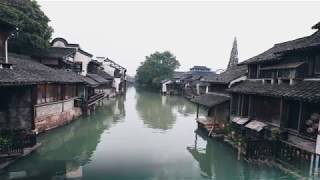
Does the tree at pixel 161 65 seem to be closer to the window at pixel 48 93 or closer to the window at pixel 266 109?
the window at pixel 48 93

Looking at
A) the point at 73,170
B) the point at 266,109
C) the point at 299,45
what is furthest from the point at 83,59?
the point at 299,45

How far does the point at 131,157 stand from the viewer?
15250 millimetres

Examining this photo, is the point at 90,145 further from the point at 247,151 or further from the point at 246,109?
the point at 246,109

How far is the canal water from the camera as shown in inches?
485

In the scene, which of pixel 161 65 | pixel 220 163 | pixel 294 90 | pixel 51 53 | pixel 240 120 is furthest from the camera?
pixel 161 65

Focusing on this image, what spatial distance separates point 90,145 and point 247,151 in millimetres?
11067

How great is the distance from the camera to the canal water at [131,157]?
1232 centimetres

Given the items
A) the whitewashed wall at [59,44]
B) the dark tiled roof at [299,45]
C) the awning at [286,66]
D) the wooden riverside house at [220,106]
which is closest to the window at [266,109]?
the awning at [286,66]

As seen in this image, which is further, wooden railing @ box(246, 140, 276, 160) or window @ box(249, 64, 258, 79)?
window @ box(249, 64, 258, 79)

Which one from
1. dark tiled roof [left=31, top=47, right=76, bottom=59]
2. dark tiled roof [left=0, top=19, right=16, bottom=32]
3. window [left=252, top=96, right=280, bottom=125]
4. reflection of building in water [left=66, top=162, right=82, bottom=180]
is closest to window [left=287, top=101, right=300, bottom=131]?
window [left=252, top=96, right=280, bottom=125]

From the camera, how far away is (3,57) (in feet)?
50.2

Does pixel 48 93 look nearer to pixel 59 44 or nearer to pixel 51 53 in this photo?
pixel 51 53

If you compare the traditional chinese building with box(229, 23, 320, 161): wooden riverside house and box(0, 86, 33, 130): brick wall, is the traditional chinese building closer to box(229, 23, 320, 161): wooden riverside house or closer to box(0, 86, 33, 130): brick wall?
box(0, 86, 33, 130): brick wall

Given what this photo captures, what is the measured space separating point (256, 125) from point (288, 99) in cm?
339
